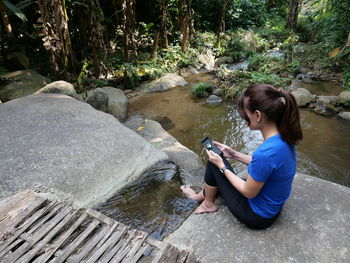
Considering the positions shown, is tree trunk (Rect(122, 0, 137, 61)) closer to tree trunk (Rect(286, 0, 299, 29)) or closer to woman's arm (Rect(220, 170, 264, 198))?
woman's arm (Rect(220, 170, 264, 198))

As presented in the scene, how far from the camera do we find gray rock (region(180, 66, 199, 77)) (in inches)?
337

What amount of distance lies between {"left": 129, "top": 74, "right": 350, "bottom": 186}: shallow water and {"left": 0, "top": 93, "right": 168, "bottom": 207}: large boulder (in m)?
1.45

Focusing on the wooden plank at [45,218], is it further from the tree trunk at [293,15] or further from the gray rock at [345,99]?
the tree trunk at [293,15]

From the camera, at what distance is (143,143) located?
11.2ft

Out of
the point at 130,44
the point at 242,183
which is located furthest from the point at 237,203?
the point at 130,44

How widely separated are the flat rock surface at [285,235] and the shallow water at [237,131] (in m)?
1.55

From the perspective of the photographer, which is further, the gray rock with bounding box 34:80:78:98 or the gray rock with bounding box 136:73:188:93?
the gray rock with bounding box 136:73:188:93

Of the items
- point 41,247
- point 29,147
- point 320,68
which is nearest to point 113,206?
point 41,247

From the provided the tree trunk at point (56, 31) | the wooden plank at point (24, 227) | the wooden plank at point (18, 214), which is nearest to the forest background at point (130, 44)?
the tree trunk at point (56, 31)

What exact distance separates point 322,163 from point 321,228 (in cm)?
224

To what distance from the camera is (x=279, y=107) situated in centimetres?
156

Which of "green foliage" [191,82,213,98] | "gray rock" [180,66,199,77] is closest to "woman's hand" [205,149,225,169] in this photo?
"green foliage" [191,82,213,98]

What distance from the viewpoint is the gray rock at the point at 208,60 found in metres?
9.44

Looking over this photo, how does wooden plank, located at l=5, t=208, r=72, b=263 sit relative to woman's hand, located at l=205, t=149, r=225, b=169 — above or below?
below
